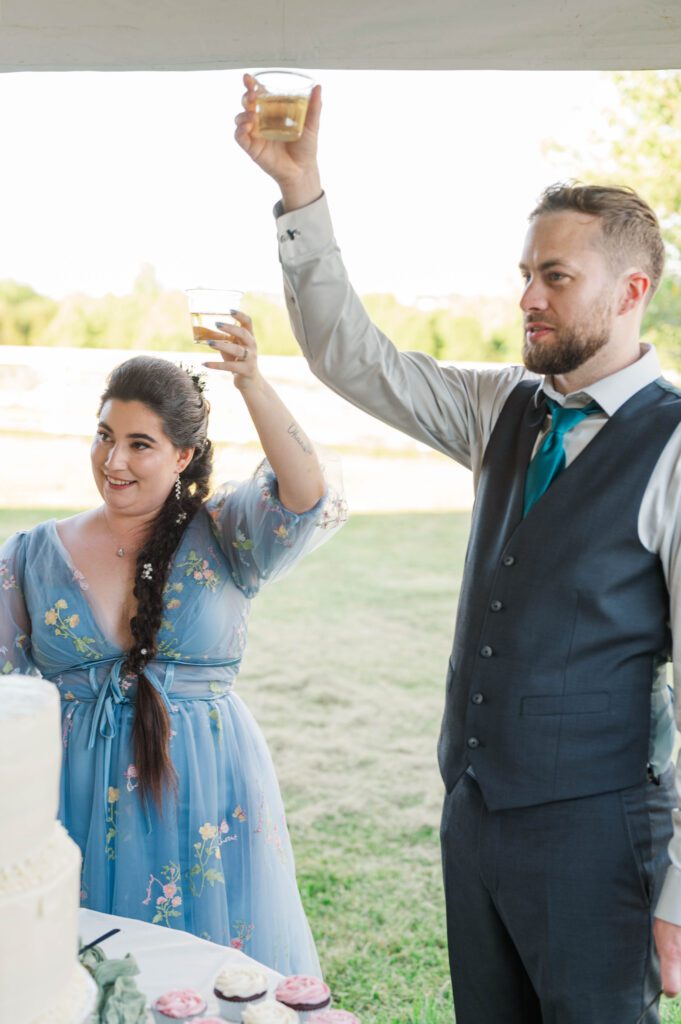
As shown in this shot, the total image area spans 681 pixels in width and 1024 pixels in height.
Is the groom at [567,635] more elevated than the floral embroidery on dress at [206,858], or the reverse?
the groom at [567,635]

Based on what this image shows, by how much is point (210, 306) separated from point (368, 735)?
501cm

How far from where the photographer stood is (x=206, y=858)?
2238 mm

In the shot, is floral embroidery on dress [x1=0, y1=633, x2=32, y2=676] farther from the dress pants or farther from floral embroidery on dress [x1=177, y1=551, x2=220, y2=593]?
the dress pants

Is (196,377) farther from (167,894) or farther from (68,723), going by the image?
(167,894)

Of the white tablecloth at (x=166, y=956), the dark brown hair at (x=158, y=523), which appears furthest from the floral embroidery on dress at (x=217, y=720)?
the white tablecloth at (x=166, y=956)

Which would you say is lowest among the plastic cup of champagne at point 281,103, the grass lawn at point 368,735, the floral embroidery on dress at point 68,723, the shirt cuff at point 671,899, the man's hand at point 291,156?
the grass lawn at point 368,735

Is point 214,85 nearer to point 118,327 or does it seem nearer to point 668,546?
point 118,327

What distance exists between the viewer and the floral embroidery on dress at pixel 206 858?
87.6 inches

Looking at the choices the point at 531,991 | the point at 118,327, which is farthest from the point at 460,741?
the point at 118,327

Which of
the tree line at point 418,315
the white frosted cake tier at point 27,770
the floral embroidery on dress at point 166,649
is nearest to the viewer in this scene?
the white frosted cake tier at point 27,770

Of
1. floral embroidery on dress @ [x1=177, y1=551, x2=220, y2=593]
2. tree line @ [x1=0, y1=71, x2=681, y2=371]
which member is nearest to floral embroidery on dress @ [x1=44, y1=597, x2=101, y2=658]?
floral embroidery on dress @ [x1=177, y1=551, x2=220, y2=593]

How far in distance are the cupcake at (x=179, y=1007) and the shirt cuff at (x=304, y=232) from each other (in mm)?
1156

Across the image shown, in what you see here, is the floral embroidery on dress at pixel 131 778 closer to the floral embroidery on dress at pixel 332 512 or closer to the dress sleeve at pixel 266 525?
the dress sleeve at pixel 266 525

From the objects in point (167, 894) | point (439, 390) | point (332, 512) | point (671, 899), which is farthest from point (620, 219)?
point (167, 894)
